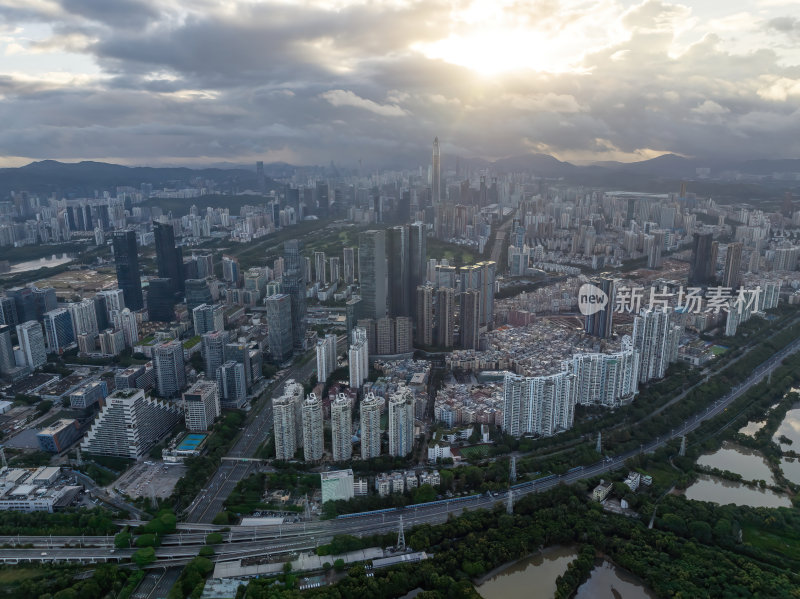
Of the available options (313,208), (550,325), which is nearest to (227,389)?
(550,325)

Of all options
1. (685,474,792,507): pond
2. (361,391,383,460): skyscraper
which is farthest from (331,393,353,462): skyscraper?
(685,474,792,507): pond

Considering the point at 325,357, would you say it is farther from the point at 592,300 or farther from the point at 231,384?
the point at 592,300

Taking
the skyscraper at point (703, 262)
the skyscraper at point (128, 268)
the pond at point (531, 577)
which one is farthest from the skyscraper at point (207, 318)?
the skyscraper at point (703, 262)

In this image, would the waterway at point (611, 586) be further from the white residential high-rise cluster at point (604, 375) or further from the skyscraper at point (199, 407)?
the skyscraper at point (199, 407)

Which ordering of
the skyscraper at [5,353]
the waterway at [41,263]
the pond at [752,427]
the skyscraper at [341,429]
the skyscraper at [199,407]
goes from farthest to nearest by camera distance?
1. the waterway at [41,263]
2. the skyscraper at [5,353]
3. the pond at [752,427]
4. the skyscraper at [199,407]
5. the skyscraper at [341,429]

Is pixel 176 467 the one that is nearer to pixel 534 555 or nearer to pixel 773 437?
pixel 534 555

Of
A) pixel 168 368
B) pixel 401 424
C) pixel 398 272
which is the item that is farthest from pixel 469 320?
pixel 168 368
